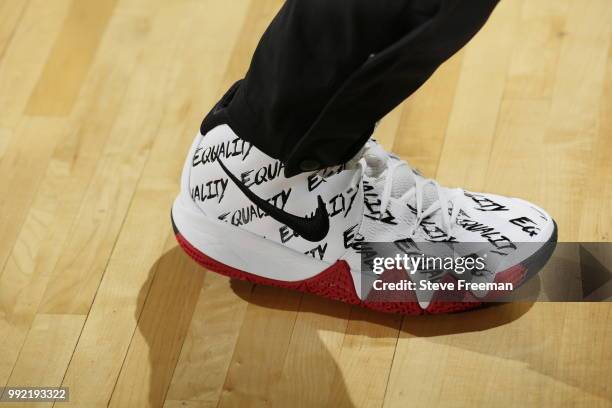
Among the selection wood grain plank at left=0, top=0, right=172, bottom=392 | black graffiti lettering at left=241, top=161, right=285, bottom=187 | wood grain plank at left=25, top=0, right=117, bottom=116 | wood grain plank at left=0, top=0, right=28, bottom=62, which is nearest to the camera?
black graffiti lettering at left=241, top=161, right=285, bottom=187

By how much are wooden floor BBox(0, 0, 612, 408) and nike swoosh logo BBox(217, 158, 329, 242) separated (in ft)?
0.36

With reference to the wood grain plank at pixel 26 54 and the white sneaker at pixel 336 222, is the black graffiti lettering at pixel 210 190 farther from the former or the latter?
the wood grain plank at pixel 26 54

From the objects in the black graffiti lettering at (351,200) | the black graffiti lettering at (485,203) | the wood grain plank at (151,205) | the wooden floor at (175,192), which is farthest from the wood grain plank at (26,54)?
the black graffiti lettering at (485,203)

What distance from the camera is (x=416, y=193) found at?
108 cm

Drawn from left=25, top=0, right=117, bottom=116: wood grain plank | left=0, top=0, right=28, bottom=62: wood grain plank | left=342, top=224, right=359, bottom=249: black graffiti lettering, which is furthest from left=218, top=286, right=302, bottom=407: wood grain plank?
left=0, top=0, right=28, bottom=62: wood grain plank

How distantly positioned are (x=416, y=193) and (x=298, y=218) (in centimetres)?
15

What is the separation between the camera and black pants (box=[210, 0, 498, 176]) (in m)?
0.81

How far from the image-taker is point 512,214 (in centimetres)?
107

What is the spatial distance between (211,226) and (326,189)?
15 centimetres

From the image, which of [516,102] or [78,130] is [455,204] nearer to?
[516,102]

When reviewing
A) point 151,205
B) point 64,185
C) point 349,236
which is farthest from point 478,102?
point 64,185

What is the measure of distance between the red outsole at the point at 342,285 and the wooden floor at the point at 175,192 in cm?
2

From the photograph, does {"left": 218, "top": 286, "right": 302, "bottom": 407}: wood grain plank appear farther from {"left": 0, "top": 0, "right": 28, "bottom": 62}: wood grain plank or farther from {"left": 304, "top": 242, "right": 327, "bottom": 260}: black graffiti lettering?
{"left": 0, "top": 0, "right": 28, "bottom": 62}: wood grain plank

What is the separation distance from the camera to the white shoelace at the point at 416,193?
3.49 feet
